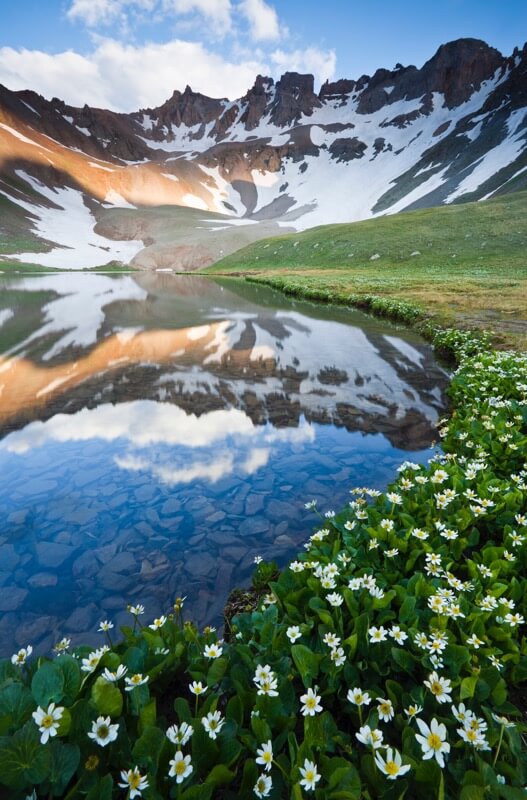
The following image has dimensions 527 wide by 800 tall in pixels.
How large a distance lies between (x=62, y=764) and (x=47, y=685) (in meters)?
0.55

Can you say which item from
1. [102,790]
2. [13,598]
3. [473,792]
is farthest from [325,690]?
[13,598]

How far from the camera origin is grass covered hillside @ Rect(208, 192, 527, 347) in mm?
29141

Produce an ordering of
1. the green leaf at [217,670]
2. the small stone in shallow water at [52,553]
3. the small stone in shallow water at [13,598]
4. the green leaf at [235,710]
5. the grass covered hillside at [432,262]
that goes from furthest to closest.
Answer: the grass covered hillside at [432,262]
the small stone in shallow water at [52,553]
the small stone in shallow water at [13,598]
the green leaf at [217,670]
the green leaf at [235,710]

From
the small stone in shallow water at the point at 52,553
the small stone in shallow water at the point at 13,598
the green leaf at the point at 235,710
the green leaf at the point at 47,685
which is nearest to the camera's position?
the green leaf at the point at 47,685

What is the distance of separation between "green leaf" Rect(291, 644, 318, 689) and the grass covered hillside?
17.3 metres

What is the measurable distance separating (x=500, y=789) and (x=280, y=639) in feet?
5.61

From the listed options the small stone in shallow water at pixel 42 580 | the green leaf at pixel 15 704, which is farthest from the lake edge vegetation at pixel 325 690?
the small stone in shallow water at pixel 42 580

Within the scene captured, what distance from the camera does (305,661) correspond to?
3.19 m

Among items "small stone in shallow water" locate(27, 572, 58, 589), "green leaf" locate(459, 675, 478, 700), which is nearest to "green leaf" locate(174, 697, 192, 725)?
"green leaf" locate(459, 675, 478, 700)

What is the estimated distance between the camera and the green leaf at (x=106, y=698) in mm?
2652

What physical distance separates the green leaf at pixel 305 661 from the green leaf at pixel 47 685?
5.48ft

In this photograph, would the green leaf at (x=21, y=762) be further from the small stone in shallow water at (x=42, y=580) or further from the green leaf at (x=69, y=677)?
the small stone in shallow water at (x=42, y=580)

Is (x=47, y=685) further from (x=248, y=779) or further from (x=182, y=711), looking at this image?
(x=248, y=779)

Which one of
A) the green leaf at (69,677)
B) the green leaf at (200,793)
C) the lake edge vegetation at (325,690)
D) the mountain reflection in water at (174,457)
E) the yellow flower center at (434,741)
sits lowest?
the mountain reflection in water at (174,457)
